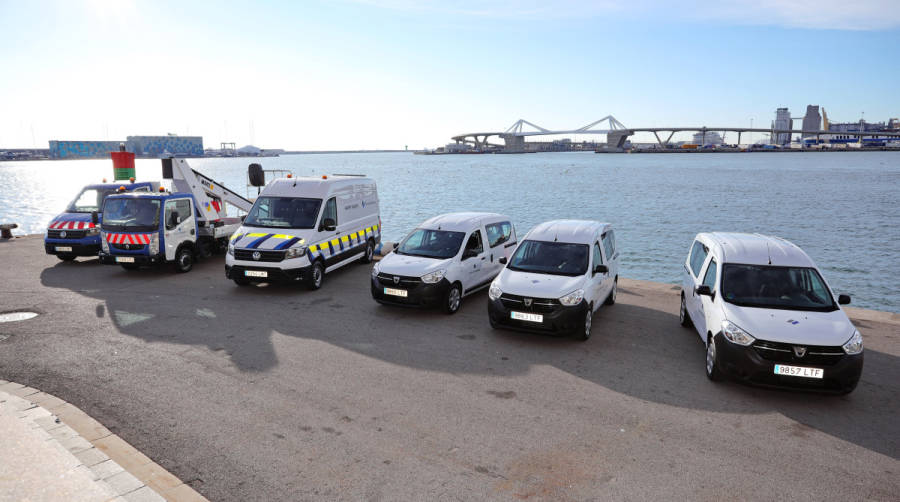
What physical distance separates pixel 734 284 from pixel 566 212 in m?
33.0

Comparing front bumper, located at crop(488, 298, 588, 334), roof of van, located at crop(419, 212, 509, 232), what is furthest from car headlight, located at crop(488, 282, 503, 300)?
roof of van, located at crop(419, 212, 509, 232)

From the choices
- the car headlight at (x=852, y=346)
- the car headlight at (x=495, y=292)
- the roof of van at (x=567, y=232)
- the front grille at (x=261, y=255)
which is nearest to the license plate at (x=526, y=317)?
the car headlight at (x=495, y=292)

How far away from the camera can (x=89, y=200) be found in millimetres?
15516

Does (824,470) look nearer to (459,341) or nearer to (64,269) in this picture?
(459,341)

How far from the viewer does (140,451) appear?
529 cm

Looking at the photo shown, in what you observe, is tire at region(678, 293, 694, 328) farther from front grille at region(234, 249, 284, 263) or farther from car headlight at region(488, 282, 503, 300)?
front grille at region(234, 249, 284, 263)

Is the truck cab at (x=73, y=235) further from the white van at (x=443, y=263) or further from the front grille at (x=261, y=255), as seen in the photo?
the white van at (x=443, y=263)

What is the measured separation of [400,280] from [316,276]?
2827mm

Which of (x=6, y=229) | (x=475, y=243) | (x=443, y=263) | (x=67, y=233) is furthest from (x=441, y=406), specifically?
(x=6, y=229)

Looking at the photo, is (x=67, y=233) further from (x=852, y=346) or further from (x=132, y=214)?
(x=852, y=346)

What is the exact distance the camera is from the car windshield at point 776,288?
7.06m

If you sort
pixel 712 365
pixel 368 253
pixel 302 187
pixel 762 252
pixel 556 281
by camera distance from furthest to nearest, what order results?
pixel 368 253
pixel 302 187
pixel 556 281
pixel 762 252
pixel 712 365

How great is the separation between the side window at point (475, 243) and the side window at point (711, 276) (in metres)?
4.39

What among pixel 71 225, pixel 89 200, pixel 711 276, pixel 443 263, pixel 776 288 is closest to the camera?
pixel 776 288
